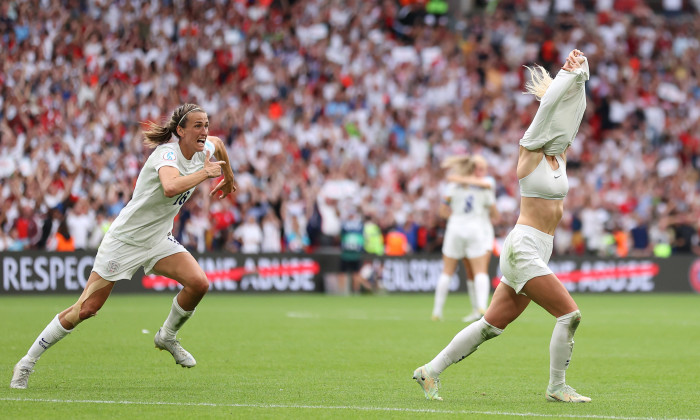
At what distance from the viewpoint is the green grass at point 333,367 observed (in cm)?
827

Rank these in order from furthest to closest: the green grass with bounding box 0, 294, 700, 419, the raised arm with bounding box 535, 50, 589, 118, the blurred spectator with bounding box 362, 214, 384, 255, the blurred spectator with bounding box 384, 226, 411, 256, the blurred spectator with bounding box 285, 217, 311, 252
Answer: the blurred spectator with bounding box 384, 226, 411, 256
the blurred spectator with bounding box 362, 214, 384, 255
the blurred spectator with bounding box 285, 217, 311, 252
the raised arm with bounding box 535, 50, 589, 118
the green grass with bounding box 0, 294, 700, 419

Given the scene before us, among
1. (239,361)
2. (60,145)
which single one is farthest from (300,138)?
(239,361)

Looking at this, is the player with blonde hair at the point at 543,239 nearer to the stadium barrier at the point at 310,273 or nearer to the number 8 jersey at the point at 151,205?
the number 8 jersey at the point at 151,205

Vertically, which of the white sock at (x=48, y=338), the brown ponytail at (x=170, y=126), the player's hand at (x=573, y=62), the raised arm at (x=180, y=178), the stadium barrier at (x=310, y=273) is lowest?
the stadium barrier at (x=310, y=273)

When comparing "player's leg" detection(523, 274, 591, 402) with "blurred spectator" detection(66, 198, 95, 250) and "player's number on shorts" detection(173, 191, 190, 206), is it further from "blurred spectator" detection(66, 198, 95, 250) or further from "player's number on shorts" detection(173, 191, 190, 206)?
"blurred spectator" detection(66, 198, 95, 250)

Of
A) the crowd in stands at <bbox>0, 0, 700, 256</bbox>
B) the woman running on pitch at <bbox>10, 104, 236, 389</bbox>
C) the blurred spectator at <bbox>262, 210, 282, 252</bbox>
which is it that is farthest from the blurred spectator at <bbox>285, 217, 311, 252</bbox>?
the woman running on pitch at <bbox>10, 104, 236, 389</bbox>

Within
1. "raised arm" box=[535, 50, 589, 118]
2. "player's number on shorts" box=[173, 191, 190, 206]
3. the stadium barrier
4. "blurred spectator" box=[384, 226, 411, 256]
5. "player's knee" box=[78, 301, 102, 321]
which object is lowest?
the stadium barrier

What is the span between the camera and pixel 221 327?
16344 millimetres

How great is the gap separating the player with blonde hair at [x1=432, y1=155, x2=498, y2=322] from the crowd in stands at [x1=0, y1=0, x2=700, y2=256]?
8253 millimetres

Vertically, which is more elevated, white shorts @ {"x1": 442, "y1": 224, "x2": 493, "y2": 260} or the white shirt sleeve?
the white shirt sleeve

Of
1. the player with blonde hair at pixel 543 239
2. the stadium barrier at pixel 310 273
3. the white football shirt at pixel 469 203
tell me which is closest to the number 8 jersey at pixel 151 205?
the player with blonde hair at pixel 543 239

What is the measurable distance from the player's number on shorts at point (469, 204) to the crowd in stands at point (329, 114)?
834 cm

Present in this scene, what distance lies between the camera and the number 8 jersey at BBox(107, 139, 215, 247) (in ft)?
31.6

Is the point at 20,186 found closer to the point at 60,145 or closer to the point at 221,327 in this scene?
the point at 60,145
